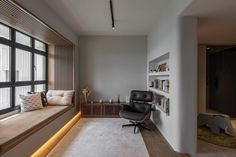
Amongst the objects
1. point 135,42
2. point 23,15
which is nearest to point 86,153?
point 23,15

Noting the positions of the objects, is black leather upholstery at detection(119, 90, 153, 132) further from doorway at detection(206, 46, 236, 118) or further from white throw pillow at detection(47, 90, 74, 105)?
doorway at detection(206, 46, 236, 118)

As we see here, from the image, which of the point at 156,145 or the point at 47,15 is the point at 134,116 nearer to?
the point at 156,145

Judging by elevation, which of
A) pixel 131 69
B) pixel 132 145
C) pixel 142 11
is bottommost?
pixel 132 145

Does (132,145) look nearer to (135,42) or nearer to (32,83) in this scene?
(32,83)

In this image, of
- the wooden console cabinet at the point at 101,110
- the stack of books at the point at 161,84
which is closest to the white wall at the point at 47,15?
the wooden console cabinet at the point at 101,110

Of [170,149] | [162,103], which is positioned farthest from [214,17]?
[170,149]

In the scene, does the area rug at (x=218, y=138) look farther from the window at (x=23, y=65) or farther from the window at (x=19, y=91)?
the window at (x=23, y=65)

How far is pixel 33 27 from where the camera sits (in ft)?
11.6

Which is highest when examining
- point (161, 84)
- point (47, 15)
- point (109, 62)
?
point (47, 15)

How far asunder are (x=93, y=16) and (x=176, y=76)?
7.77 feet

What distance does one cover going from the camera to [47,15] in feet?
11.4

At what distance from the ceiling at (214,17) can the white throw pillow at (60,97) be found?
11.5ft

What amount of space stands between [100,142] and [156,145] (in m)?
1.06

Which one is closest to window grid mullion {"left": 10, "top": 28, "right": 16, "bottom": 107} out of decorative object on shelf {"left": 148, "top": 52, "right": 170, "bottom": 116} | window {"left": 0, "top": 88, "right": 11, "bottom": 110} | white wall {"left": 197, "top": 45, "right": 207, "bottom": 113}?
window {"left": 0, "top": 88, "right": 11, "bottom": 110}
